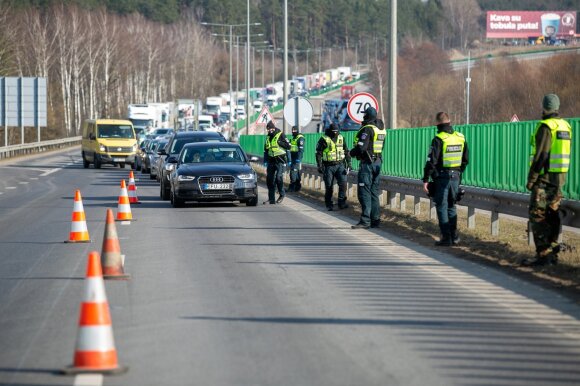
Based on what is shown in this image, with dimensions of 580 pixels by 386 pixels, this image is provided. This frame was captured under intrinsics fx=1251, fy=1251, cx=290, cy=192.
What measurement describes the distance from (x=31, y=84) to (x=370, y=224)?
5066 centimetres

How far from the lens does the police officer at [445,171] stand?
1661cm

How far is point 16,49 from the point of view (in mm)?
95688

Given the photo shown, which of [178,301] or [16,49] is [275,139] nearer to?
[178,301]

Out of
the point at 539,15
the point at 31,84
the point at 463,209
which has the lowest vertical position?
the point at 463,209

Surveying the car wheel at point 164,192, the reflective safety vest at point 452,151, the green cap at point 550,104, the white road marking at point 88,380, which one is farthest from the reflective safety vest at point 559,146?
the car wheel at point 164,192

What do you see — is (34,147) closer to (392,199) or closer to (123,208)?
(392,199)

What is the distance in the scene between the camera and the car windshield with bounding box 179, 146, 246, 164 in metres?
27.1

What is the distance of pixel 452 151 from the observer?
54.6 ft

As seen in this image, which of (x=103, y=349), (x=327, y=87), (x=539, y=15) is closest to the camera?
(x=103, y=349)

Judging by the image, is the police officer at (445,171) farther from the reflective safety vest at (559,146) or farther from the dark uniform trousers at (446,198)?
the reflective safety vest at (559,146)

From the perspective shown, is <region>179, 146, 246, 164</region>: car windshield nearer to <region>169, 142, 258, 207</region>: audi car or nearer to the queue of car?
the queue of car

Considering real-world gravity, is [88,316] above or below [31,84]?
below

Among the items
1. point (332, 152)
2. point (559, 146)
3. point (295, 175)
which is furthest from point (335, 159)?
point (559, 146)

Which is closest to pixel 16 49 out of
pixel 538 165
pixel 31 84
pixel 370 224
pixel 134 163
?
pixel 31 84
